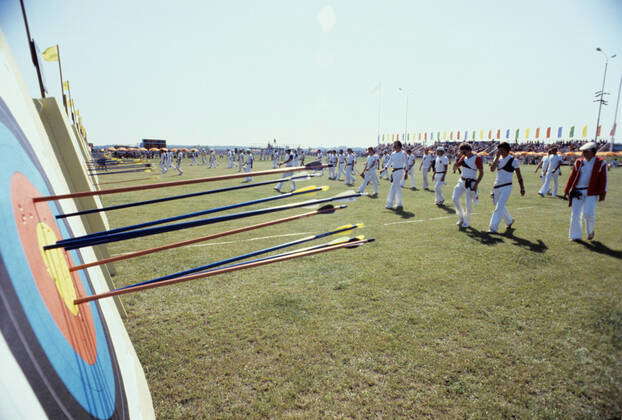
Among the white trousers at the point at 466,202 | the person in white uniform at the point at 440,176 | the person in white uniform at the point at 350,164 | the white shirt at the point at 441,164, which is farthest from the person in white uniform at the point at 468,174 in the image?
the person in white uniform at the point at 350,164

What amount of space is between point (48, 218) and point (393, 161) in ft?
36.4

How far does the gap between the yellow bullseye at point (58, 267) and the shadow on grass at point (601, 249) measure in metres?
9.12

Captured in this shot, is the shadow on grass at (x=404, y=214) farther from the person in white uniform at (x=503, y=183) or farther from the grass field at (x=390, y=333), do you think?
the grass field at (x=390, y=333)

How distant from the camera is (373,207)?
1209cm

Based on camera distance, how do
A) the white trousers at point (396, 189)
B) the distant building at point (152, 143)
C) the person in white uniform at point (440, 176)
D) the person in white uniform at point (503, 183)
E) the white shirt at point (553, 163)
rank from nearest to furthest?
1. the person in white uniform at point (503, 183)
2. the white trousers at point (396, 189)
3. the person in white uniform at point (440, 176)
4. the white shirt at point (553, 163)
5. the distant building at point (152, 143)

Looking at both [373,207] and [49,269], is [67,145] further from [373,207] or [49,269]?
[373,207]

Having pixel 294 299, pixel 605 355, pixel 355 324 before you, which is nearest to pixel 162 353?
pixel 294 299

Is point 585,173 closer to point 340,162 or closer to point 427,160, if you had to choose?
point 427,160

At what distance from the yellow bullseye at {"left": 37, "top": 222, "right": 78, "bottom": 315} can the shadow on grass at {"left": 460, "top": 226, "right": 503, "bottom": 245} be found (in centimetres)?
795

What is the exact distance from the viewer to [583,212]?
754 centimetres

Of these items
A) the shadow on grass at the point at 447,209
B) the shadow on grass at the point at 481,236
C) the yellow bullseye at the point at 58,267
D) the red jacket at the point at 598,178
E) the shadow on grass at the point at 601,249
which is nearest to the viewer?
the yellow bullseye at the point at 58,267

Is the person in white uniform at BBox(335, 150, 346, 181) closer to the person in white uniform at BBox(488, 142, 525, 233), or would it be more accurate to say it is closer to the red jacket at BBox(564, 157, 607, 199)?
the person in white uniform at BBox(488, 142, 525, 233)

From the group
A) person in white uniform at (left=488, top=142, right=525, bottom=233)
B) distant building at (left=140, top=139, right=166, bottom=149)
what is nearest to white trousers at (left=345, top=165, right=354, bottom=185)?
person in white uniform at (left=488, top=142, right=525, bottom=233)

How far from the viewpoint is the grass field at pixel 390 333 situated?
110 inches
